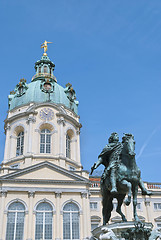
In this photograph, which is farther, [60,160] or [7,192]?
[60,160]

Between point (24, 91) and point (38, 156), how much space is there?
1139 cm

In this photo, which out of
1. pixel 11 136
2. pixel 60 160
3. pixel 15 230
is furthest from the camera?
pixel 11 136

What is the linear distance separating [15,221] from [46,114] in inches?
584

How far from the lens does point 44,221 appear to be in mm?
30812

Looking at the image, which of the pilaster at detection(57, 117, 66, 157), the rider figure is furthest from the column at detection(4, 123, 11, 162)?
the rider figure

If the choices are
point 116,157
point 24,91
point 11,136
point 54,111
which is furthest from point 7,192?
point 116,157

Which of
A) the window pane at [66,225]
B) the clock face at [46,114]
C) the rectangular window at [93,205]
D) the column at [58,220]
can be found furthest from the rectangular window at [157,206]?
the clock face at [46,114]

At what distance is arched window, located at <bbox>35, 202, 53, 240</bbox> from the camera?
30.1 metres

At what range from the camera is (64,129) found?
1581 inches

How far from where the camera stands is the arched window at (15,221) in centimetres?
2969

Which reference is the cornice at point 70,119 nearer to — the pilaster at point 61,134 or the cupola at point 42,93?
the pilaster at point 61,134

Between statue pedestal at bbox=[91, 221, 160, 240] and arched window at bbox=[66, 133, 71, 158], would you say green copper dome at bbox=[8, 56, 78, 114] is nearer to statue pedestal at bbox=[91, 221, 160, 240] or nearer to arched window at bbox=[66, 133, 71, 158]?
arched window at bbox=[66, 133, 71, 158]

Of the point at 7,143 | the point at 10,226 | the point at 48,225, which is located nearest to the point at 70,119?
the point at 7,143

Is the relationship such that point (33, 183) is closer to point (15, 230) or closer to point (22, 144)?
point (15, 230)
